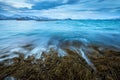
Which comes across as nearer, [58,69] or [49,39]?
[58,69]

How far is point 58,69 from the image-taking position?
3887 millimetres

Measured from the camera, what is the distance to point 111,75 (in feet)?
11.5

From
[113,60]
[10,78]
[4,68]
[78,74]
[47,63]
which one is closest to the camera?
[10,78]

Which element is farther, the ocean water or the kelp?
the ocean water

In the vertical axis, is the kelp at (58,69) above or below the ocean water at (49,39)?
above

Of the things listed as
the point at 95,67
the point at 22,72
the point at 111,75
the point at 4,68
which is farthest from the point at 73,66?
the point at 4,68

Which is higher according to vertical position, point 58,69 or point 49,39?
point 58,69

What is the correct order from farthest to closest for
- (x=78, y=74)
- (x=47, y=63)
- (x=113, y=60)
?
(x=113, y=60) < (x=47, y=63) < (x=78, y=74)

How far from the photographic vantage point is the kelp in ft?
11.2

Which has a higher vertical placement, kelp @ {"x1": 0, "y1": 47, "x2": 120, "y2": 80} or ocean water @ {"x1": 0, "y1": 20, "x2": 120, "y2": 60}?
kelp @ {"x1": 0, "y1": 47, "x2": 120, "y2": 80}

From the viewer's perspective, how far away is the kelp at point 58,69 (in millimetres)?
3426

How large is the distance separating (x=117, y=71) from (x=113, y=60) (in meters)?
1.03

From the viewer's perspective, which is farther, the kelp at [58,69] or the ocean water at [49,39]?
the ocean water at [49,39]

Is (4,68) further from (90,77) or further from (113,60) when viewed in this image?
(113,60)
